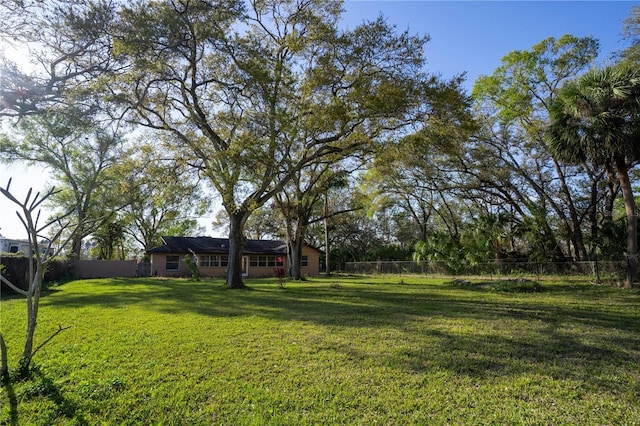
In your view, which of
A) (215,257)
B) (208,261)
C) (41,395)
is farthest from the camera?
(215,257)

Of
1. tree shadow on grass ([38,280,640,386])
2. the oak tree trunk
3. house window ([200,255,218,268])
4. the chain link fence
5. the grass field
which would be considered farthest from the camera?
house window ([200,255,218,268])

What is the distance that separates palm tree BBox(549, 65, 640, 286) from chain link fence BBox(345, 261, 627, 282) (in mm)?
2520

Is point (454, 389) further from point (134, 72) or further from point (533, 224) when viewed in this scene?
point (533, 224)

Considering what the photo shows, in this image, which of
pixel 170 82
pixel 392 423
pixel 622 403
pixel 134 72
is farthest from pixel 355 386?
pixel 170 82

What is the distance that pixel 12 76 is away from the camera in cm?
861

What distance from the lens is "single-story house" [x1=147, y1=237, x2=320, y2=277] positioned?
2809 centimetres

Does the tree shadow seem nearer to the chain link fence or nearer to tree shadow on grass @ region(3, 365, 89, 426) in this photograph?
tree shadow on grass @ region(3, 365, 89, 426)

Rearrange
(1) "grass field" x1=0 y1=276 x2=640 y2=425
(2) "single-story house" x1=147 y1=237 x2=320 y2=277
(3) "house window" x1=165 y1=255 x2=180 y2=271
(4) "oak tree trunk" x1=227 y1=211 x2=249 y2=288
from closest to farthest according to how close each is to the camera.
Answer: (1) "grass field" x1=0 y1=276 x2=640 y2=425 → (4) "oak tree trunk" x1=227 y1=211 x2=249 y2=288 → (2) "single-story house" x1=147 y1=237 x2=320 y2=277 → (3) "house window" x1=165 y1=255 x2=180 y2=271

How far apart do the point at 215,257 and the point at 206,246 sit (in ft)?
3.94

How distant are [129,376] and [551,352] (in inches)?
218

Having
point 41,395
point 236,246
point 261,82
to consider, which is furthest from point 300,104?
point 41,395

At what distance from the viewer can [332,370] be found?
172 inches

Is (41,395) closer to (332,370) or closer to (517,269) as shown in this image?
(332,370)

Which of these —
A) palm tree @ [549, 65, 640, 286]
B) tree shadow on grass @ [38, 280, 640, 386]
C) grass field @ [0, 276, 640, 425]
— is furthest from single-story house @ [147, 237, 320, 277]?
palm tree @ [549, 65, 640, 286]
